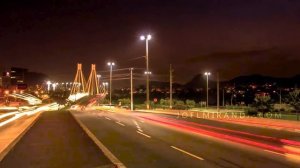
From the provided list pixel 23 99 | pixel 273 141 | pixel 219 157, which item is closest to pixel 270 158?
pixel 219 157

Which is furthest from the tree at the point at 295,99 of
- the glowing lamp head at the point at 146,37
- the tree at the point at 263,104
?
the glowing lamp head at the point at 146,37

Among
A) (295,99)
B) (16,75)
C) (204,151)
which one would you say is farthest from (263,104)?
(16,75)

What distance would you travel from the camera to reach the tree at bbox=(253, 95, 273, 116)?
48.6m

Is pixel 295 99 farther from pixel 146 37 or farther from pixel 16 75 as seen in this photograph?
pixel 16 75

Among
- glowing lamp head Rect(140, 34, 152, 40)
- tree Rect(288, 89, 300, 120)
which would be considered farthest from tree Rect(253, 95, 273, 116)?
glowing lamp head Rect(140, 34, 152, 40)

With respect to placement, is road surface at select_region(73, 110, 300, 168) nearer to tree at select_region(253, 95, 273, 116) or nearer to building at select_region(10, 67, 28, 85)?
tree at select_region(253, 95, 273, 116)

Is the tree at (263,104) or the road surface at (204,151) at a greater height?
the tree at (263,104)

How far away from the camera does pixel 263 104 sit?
49219 mm

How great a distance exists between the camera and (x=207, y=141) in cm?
2298

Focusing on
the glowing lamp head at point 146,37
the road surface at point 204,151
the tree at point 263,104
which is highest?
the glowing lamp head at point 146,37

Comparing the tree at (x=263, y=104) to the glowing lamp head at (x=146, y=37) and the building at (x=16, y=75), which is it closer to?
the glowing lamp head at (x=146, y=37)

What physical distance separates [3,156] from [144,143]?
7339 mm

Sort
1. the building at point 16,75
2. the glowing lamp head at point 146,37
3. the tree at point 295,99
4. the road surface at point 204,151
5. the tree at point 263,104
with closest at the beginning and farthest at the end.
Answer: the road surface at point 204,151 → the tree at point 295,99 → the tree at point 263,104 → the glowing lamp head at point 146,37 → the building at point 16,75

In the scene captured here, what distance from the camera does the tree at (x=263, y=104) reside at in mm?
48562
